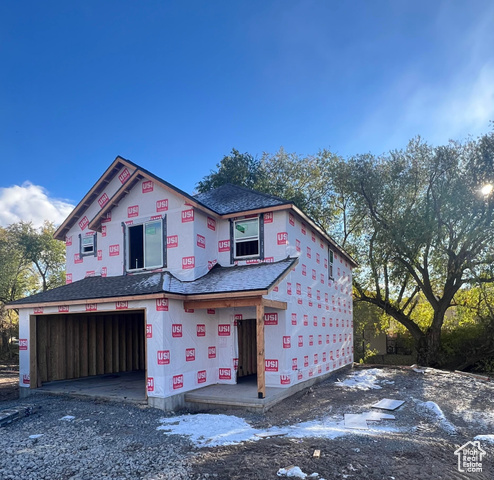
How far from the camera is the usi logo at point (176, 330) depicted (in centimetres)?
1010

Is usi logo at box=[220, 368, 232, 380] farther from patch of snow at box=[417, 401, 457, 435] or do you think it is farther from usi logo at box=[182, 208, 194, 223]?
patch of snow at box=[417, 401, 457, 435]

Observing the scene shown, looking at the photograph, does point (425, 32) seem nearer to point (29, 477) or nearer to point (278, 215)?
point (278, 215)

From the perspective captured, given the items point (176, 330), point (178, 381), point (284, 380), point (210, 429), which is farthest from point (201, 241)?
point (210, 429)

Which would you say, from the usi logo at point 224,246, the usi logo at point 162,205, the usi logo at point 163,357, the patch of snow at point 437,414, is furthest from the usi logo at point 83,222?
the patch of snow at point 437,414

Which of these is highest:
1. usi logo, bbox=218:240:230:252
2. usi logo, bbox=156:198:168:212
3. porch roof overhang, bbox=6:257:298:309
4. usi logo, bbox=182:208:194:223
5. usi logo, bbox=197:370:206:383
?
usi logo, bbox=156:198:168:212

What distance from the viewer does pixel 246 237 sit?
12625mm

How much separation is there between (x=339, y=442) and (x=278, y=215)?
694 centimetres

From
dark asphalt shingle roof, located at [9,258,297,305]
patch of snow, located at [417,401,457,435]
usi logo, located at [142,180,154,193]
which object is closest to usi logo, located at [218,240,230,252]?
dark asphalt shingle roof, located at [9,258,297,305]

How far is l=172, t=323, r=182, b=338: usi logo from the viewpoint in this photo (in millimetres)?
10102

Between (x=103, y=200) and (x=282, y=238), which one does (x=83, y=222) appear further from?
(x=282, y=238)

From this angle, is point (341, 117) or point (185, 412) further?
point (341, 117)

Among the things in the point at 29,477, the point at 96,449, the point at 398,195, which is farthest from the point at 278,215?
the point at 398,195

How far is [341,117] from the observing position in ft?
49.5

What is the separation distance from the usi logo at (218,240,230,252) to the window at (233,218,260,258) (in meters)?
0.24
